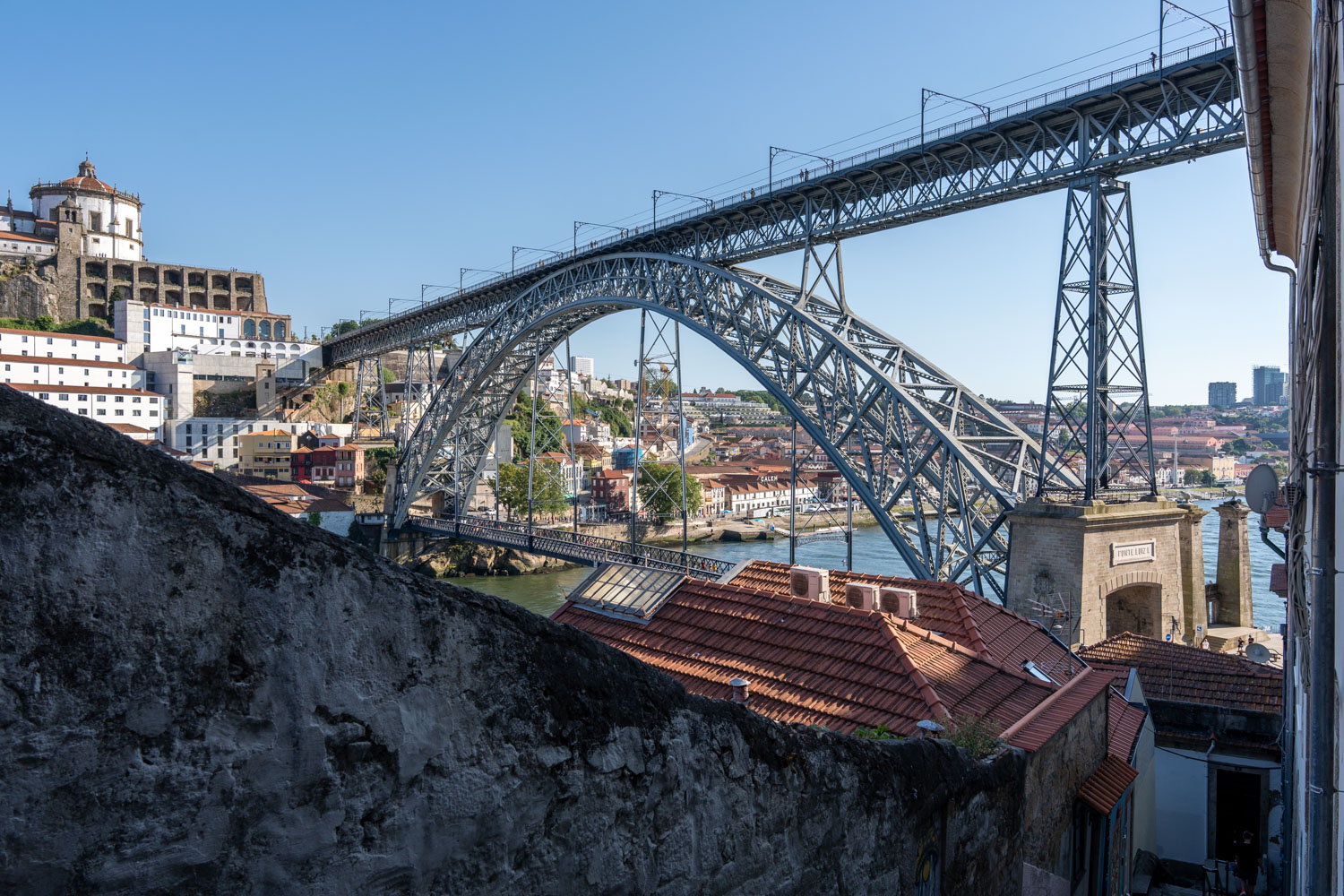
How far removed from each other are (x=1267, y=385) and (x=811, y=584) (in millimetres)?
167515

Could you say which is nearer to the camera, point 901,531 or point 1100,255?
point 1100,255

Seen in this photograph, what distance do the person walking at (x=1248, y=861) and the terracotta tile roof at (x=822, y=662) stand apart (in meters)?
4.48

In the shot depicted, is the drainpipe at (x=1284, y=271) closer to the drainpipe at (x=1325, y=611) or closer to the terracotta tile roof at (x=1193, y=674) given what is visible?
the drainpipe at (x=1325, y=611)

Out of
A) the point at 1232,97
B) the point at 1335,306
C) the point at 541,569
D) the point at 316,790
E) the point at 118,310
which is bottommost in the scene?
the point at 541,569

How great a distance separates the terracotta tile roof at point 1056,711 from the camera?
577cm

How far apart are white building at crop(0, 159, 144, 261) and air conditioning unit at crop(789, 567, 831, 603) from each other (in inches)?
2497

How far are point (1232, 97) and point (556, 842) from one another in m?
13.7

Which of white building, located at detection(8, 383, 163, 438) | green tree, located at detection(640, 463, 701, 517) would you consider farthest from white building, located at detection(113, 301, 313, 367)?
green tree, located at detection(640, 463, 701, 517)

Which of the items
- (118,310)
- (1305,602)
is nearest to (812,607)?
(1305,602)

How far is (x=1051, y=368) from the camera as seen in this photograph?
13.0 m

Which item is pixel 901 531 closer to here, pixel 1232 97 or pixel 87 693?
pixel 1232 97

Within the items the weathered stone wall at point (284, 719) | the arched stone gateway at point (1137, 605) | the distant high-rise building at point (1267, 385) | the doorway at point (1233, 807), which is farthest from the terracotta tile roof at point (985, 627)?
the distant high-rise building at point (1267, 385)

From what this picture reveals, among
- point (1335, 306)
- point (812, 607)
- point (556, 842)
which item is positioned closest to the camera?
point (556, 842)

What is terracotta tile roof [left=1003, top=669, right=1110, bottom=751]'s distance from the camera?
18.9ft
